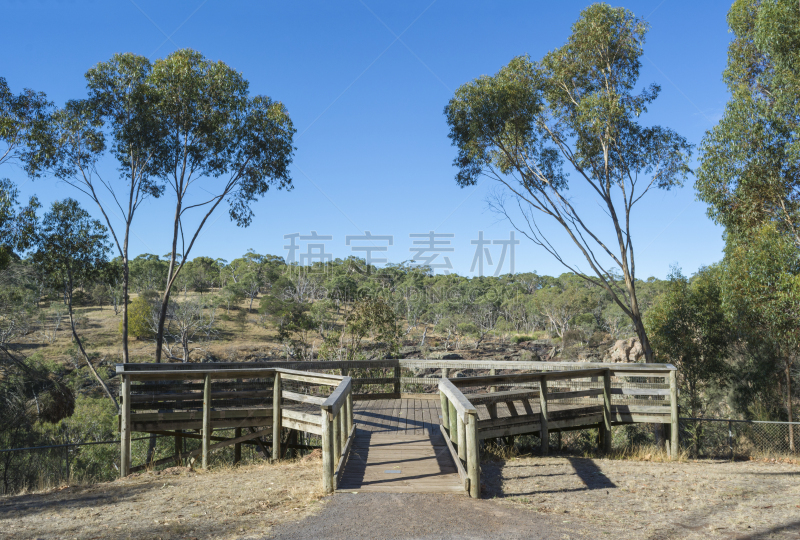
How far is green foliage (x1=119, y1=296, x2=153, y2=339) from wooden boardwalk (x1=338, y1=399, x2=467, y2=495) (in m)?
40.1

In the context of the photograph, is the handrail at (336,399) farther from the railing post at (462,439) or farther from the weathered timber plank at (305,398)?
the railing post at (462,439)

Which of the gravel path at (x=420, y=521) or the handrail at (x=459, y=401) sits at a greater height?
the handrail at (x=459, y=401)

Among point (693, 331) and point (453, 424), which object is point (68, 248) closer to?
point (453, 424)

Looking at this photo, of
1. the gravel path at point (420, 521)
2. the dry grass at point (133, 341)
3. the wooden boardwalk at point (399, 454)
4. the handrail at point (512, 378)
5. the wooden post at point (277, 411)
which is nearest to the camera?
the gravel path at point (420, 521)

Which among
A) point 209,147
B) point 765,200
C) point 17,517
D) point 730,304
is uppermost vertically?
point 209,147

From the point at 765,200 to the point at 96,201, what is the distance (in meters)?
20.3

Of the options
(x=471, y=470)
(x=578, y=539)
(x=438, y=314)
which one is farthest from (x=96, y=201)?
(x=438, y=314)

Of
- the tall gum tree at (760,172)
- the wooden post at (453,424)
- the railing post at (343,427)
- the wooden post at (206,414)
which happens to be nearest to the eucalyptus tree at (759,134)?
the tall gum tree at (760,172)

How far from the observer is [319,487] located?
5770 millimetres

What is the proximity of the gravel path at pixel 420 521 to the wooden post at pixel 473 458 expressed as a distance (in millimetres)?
135

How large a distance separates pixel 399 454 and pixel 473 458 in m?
1.88

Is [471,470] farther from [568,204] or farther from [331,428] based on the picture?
[568,204]

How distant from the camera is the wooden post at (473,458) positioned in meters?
5.46

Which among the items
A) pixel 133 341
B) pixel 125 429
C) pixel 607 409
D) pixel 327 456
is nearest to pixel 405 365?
pixel 607 409
